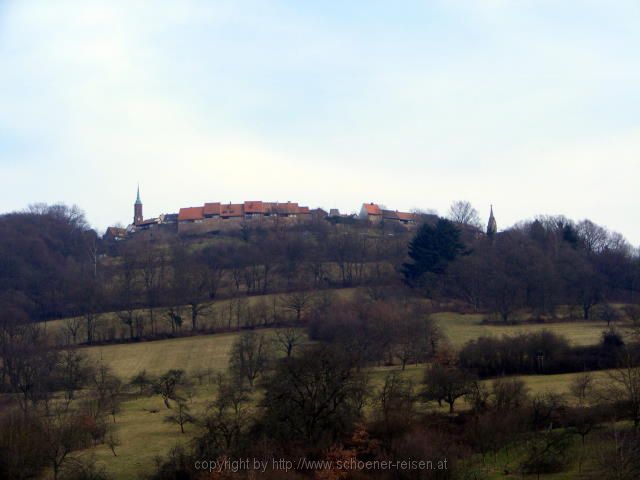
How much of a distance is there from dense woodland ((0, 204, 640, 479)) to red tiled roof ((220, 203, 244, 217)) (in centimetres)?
1459

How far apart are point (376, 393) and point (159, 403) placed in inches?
487

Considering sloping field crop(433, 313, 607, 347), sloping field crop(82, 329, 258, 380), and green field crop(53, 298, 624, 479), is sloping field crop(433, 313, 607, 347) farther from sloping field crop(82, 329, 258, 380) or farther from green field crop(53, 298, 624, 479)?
sloping field crop(82, 329, 258, 380)

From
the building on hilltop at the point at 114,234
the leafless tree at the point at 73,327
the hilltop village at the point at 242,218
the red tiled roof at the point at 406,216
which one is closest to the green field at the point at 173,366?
the leafless tree at the point at 73,327

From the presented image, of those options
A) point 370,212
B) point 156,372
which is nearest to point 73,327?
point 156,372

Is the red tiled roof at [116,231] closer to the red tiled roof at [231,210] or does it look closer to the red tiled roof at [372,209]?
the red tiled roof at [231,210]

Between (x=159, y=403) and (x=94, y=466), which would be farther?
(x=159, y=403)

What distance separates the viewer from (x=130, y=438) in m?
30.5

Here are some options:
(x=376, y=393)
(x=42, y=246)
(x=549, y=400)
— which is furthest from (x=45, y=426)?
(x=42, y=246)

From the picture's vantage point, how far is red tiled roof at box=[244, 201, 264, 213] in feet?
368

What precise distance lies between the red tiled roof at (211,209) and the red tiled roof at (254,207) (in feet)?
15.0

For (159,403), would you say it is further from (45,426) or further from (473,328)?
(473,328)

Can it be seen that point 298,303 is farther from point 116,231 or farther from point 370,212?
point 116,231

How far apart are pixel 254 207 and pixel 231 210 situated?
12.7 feet

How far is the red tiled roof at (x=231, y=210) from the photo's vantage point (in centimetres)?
11106
